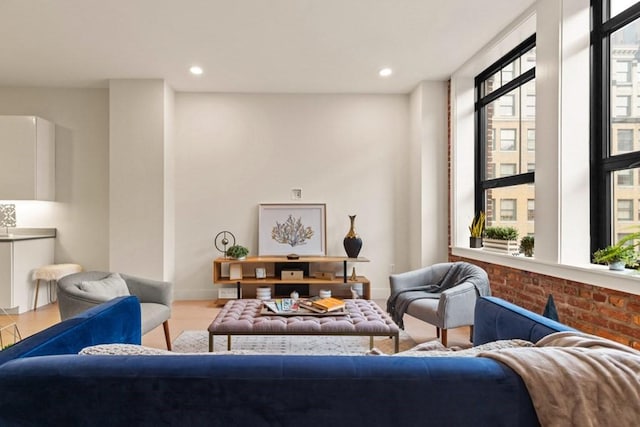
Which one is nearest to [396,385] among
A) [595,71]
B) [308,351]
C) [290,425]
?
[290,425]

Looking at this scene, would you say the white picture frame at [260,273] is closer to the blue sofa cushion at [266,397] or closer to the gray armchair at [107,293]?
the gray armchair at [107,293]

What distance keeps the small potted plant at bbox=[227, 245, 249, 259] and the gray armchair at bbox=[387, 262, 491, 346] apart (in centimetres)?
214

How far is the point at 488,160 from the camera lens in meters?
4.79

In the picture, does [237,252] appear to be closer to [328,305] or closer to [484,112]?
[328,305]

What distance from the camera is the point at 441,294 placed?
3320 millimetres

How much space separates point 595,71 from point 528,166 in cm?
109

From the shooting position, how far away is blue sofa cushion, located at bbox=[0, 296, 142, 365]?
139 centimetres

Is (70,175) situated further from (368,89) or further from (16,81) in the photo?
(368,89)

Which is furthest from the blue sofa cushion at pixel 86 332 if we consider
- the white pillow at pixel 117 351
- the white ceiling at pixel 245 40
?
the white ceiling at pixel 245 40

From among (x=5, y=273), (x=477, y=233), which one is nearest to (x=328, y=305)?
(x=477, y=233)

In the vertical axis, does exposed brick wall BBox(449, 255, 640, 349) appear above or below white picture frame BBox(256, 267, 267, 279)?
above

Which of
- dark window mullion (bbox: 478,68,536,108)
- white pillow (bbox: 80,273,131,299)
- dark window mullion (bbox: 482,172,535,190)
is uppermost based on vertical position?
dark window mullion (bbox: 478,68,536,108)

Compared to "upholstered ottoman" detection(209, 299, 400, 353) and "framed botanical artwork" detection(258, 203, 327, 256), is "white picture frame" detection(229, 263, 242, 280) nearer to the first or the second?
"framed botanical artwork" detection(258, 203, 327, 256)

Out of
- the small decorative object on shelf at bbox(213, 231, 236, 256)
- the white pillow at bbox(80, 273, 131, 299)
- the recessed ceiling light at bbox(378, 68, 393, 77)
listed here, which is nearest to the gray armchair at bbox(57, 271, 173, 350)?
the white pillow at bbox(80, 273, 131, 299)
